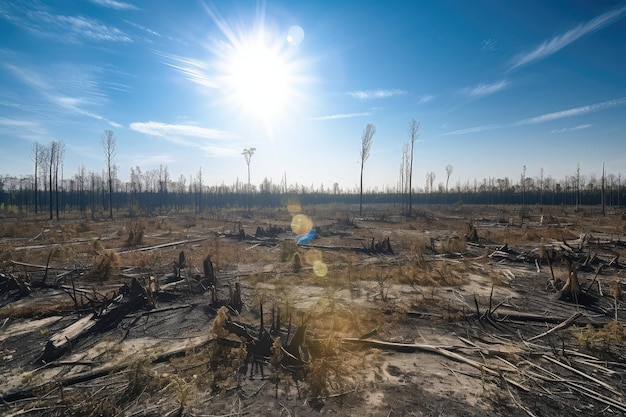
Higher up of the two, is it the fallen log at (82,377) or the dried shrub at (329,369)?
the dried shrub at (329,369)

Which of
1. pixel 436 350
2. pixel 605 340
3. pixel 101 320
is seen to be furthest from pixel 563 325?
pixel 101 320

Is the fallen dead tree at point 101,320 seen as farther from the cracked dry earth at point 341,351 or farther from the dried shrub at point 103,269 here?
the dried shrub at point 103,269

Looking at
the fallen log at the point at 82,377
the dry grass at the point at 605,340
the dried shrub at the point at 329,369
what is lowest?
the fallen log at the point at 82,377

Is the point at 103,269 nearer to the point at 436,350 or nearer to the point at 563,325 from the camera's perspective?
the point at 436,350

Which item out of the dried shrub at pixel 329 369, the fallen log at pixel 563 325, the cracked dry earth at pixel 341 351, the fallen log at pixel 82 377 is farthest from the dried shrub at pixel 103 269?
the fallen log at pixel 563 325

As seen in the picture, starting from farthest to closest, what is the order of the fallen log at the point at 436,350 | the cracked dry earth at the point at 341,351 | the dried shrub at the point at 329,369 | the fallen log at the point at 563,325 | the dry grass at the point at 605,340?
the fallen log at the point at 563,325 → the dry grass at the point at 605,340 → the fallen log at the point at 436,350 → the dried shrub at the point at 329,369 → the cracked dry earth at the point at 341,351

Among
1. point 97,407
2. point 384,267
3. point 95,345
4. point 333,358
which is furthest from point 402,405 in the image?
point 384,267

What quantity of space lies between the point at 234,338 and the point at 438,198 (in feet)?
296

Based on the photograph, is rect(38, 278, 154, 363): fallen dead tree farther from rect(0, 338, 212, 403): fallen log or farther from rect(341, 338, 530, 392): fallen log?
rect(341, 338, 530, 392): fallen log

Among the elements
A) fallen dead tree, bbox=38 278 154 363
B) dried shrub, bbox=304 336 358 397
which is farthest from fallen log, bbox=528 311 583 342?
fallen dead tree, bbox=38 278 154 363

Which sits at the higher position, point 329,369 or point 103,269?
point 103,269

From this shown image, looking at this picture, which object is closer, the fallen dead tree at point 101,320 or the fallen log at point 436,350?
the fallen log at point 436,350

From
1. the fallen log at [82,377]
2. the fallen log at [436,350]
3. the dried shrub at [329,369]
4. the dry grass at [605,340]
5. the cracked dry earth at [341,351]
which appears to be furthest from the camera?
the dry grass at [605,340]

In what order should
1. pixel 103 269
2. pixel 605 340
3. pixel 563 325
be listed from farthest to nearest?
1. pixel 103 269
2. pixel 563 325
3. pixel 605 340
